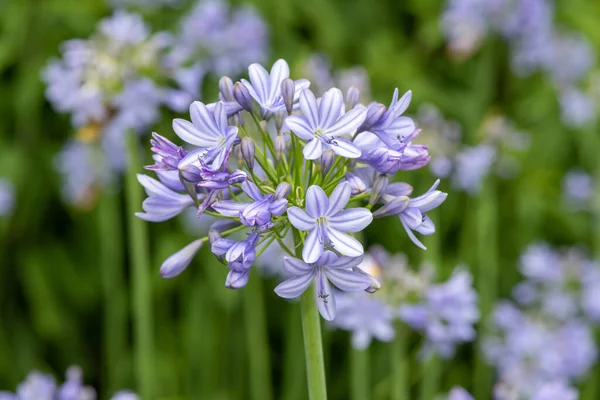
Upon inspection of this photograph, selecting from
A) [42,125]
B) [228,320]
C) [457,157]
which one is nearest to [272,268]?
[228,320]

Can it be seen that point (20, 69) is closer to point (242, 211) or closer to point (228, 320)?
point (228, 320)

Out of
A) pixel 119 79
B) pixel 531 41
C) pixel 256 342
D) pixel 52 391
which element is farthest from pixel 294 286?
pixel 531 41

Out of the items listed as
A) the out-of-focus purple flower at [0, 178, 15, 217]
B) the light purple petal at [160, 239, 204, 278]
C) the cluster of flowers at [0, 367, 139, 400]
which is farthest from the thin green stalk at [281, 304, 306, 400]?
the light purple petal at [160, 239, 204, 278]

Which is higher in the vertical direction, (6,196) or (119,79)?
(119,79)

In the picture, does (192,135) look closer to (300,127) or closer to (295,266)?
(300,127)

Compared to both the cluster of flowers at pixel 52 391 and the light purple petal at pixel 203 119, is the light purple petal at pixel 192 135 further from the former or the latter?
the cluster of flowers at pixel 52 391

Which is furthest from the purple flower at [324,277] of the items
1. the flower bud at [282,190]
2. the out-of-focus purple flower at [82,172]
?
the out-of-focus purple flower at [82,172]

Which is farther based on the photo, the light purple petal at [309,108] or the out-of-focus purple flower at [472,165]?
the out-of-focus purple flower at [472,165]
